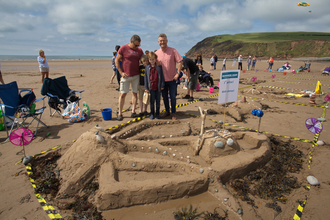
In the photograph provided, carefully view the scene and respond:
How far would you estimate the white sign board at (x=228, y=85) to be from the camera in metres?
3.55

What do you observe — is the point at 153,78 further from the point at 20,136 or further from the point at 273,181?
the point at 273,181

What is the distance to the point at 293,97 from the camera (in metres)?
8.59

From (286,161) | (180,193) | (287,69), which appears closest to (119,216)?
(180,193)

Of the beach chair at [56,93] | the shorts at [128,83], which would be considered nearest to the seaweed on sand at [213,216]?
the shorts at [128,83]

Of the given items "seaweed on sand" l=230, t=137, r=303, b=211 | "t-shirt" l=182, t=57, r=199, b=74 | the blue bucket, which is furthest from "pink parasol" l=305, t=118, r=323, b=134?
the blue bucket

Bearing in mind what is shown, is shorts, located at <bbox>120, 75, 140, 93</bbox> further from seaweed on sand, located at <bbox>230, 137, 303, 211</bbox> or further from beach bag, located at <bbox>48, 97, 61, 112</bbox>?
seaweed on sand, located at <bbox>230, 137, 303, 211</bbox>

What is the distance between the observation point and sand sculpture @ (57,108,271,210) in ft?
8.26

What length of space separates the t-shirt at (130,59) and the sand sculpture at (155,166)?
213cm

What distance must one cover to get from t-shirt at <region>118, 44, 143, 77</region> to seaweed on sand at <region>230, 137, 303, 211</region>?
11.8 ft

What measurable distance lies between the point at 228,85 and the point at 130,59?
8.65 ft

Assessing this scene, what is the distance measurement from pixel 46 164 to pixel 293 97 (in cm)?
992

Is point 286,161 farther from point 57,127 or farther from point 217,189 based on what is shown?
point 57,127

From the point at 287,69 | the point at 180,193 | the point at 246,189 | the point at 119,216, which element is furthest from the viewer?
the point at 287,69

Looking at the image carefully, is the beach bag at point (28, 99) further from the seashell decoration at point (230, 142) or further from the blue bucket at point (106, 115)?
the seashell decoration at point (230, 142)
